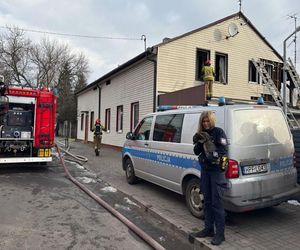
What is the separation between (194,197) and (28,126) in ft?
24.2

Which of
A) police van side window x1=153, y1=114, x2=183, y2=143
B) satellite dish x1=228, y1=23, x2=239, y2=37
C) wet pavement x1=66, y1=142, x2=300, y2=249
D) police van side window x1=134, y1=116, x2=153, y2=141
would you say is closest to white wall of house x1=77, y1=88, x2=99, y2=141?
satellite dish x1=228, y1=23, x2=239, y2=37

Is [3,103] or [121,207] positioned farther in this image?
[3,103]

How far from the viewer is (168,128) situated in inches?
258

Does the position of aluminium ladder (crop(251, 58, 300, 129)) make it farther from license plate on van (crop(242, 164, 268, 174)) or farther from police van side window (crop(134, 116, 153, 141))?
license plate on van (crop(242, 164, 268, 174))

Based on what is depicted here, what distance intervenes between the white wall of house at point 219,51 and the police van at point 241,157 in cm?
813

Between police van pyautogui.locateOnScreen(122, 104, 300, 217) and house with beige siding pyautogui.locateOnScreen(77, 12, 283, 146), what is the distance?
8216mm

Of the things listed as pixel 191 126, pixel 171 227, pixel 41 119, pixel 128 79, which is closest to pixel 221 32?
pixel 128 79

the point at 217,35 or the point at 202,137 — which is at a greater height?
the point at 217,35

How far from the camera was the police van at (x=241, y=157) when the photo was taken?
4727 mm

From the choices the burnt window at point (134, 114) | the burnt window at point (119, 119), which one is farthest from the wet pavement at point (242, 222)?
the burnt window at point (119, 119)

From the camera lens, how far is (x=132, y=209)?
6.34 m

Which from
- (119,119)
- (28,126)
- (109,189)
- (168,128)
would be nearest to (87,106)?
(119,119)

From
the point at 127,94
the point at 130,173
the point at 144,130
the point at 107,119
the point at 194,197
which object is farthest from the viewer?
the point at 107,119

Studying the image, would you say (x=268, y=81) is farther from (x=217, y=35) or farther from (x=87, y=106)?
(x=87, y=106)
